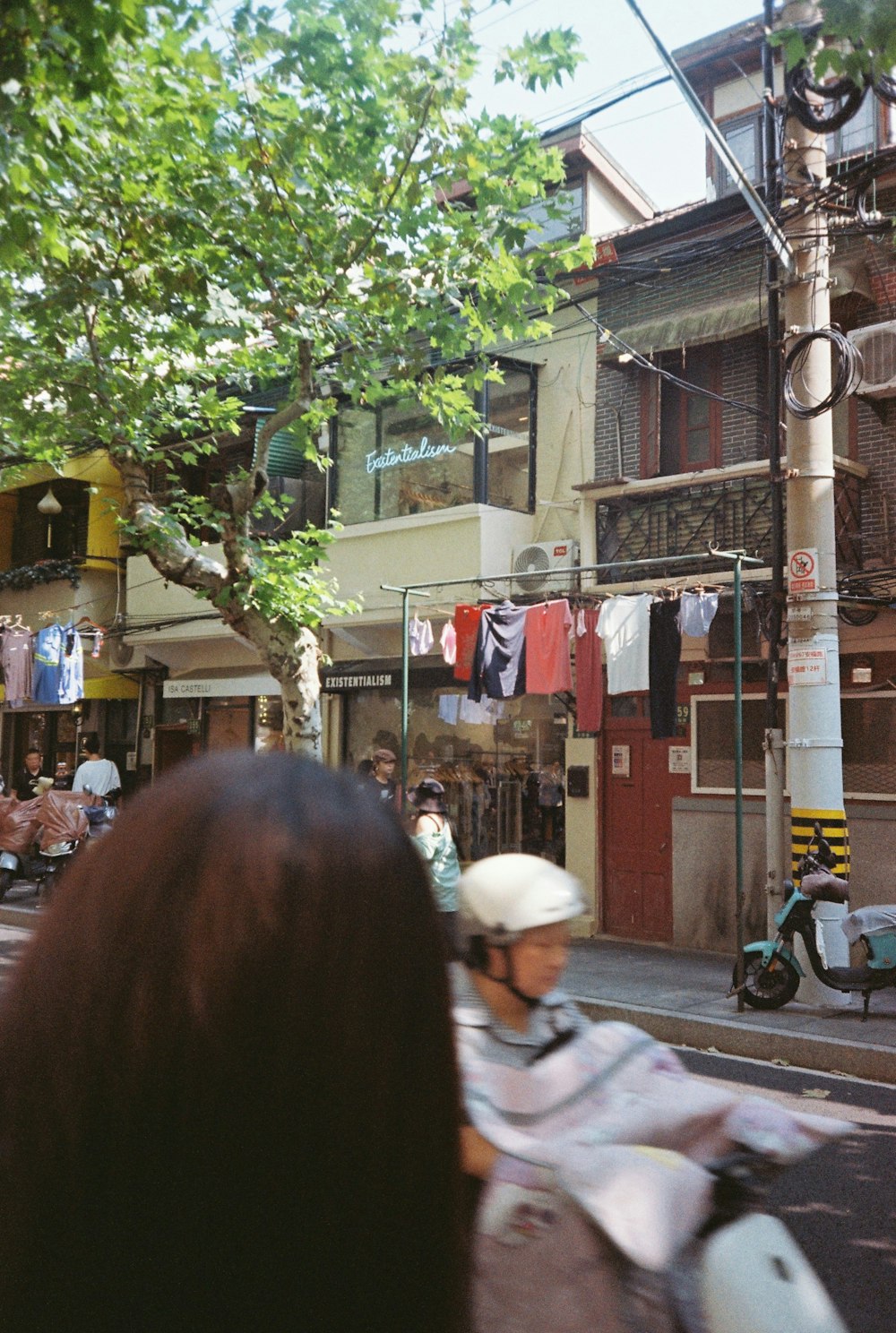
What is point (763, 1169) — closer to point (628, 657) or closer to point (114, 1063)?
point (114, 1063)

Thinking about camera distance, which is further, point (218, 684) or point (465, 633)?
point (218, 684)

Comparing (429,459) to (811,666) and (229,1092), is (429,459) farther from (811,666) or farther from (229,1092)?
(229,1092)

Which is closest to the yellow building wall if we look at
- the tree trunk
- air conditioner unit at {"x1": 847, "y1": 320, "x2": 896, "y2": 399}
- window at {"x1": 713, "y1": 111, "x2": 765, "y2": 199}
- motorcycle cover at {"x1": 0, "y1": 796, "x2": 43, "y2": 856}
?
motorcycle cover at {"x1": 0, "y1": 796, "x2": 43, "y2": 856}

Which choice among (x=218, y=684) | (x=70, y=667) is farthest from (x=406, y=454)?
(x=70, y=667)

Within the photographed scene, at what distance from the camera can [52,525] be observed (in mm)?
24031

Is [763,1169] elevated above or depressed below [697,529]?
below

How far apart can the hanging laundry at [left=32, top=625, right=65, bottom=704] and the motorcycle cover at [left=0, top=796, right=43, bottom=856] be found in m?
3.32

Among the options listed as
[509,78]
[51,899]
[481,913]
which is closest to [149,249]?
[509,78]

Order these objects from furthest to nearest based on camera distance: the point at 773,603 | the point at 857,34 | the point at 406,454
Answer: the point at 406,454
the point at 773,603
the point at 857,34

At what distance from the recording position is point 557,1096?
7.25 feet

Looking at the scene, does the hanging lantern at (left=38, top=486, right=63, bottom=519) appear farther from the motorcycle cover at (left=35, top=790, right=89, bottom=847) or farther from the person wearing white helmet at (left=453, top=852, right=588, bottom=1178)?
the person wearing white helmet at (left=453, top=852, right=588, bottom=1178)

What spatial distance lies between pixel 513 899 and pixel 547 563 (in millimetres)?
12730

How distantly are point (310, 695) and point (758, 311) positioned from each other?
6608mm

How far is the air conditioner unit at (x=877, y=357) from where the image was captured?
484 inches
